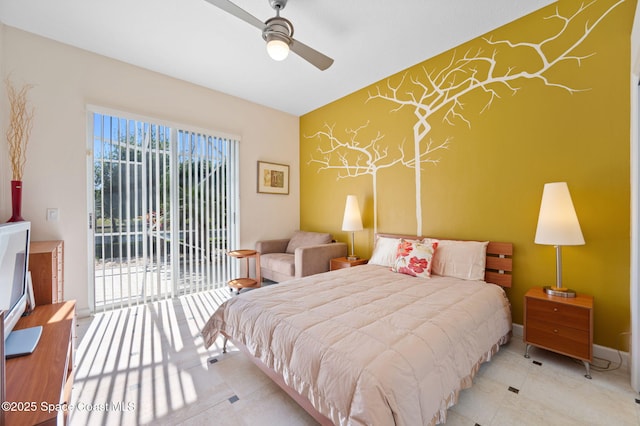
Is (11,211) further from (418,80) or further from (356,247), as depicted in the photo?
(418,80)

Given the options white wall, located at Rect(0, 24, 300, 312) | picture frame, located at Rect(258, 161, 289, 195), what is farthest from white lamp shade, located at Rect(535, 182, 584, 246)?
white wall, located at Rect(0, 24, 300, 312)

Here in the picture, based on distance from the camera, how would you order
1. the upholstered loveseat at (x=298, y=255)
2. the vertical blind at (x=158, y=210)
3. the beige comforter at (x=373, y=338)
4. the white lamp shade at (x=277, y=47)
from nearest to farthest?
the beige comforter at (x=373, y=338)
the white lamp shade at (x=277, y=47)
the vertical blind at (x=158, y=210)
the upholstered loveseat at (x=298, y=255)

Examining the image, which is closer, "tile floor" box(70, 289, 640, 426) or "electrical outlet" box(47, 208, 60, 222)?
"tile floor" box(70, 289, 640, 426)

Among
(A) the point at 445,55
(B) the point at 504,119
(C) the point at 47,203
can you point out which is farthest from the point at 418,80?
(C) the point at 47,203

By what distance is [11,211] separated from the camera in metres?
2.49

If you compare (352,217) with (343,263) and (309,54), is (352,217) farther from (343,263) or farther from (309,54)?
(309,54)

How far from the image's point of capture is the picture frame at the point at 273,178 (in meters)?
4.31

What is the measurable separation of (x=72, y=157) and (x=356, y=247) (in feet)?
11.5

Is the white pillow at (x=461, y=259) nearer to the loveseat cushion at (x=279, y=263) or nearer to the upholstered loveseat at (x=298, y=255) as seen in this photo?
the upholstered loveseat at (x=298, y=255)

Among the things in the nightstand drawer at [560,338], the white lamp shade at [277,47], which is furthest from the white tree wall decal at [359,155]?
the white lamp shade at [277,47]

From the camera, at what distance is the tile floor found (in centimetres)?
151

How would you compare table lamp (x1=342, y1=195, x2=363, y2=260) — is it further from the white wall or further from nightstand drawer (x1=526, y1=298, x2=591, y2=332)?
the white wall

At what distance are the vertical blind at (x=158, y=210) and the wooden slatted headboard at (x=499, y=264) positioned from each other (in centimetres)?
330

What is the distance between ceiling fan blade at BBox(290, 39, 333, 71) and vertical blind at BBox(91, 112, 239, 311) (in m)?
2.13
